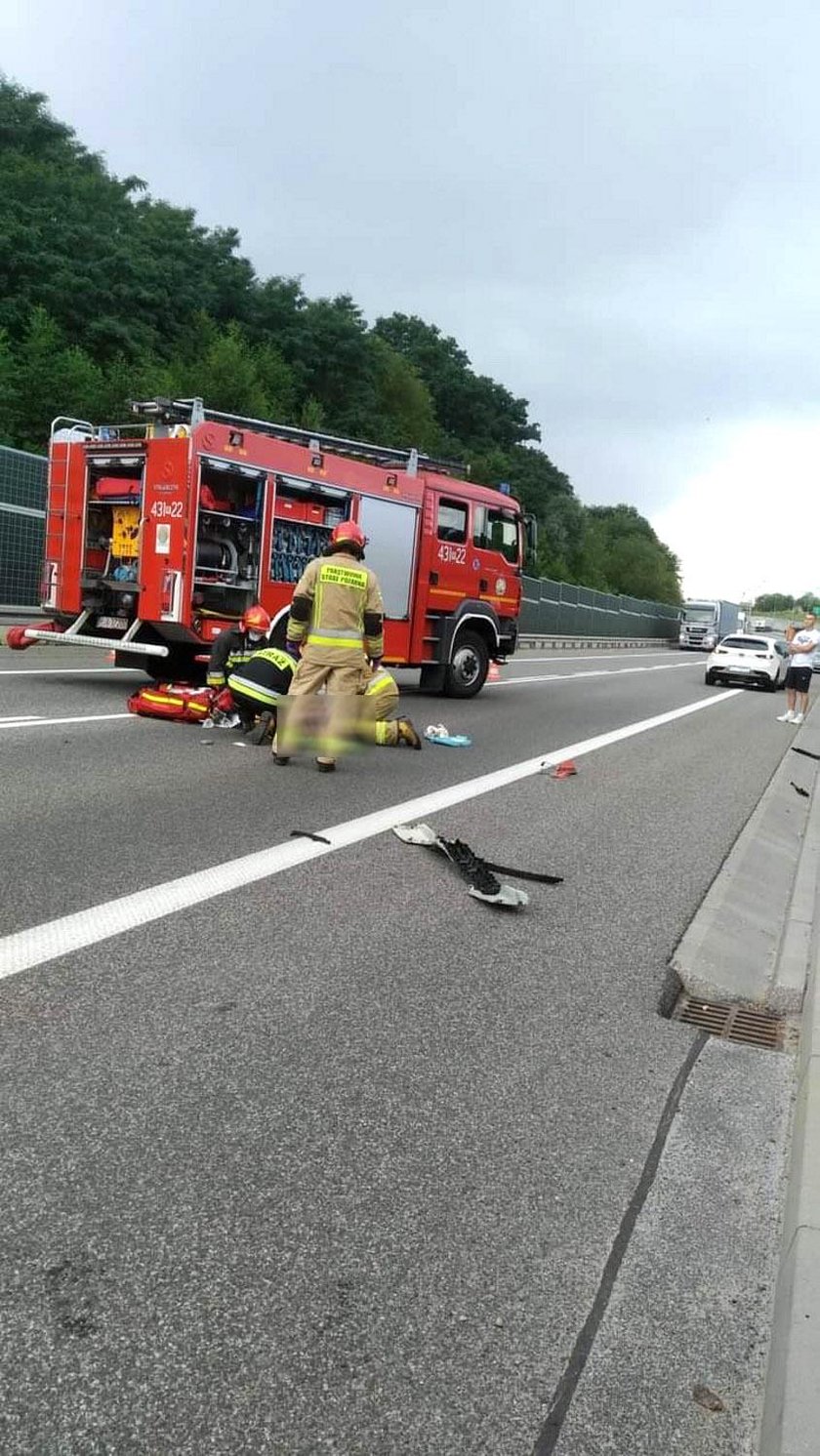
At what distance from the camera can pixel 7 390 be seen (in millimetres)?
32125

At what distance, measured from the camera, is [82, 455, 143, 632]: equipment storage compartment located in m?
→ 12.8

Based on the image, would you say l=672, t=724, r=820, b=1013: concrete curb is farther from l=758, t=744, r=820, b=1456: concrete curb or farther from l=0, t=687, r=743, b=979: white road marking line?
l=0, t=687, r=743, b=979: white road marking line

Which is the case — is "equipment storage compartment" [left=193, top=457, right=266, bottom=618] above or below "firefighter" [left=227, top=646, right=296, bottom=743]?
above

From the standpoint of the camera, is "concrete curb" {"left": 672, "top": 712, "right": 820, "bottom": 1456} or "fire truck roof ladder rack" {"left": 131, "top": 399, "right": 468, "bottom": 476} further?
"fire truck roof ladder rack" {"left": 131, "top": 399, "right": 468, "bottom": 476}

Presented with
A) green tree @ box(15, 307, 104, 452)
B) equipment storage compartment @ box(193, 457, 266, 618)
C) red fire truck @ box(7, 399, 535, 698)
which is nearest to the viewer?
red fire truck @ box(7, 399, 535, 698)

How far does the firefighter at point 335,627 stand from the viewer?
8.73 metres

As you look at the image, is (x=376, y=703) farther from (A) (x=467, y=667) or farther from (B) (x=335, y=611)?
(A) (x=467, y=667)

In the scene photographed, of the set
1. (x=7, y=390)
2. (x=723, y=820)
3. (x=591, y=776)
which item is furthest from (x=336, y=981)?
(x=7, y=390)

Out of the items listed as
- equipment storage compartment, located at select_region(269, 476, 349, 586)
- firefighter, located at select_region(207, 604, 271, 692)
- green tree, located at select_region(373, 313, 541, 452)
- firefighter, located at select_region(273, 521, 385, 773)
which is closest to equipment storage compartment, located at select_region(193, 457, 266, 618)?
→ equipment storage compartment, located at select_region(269, 476, 349, 586)

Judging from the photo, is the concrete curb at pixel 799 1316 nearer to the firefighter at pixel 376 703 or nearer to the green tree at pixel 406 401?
the firefighter at pixel 376 703

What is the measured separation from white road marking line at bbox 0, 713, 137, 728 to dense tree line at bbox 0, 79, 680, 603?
21072mm

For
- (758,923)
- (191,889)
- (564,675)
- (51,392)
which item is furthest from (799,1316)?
(51,392)

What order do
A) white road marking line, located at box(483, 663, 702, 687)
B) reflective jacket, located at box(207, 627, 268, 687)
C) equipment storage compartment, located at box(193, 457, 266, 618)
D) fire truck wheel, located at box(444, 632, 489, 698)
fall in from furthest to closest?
white road marking line, located at box(483, 663, 702, 687)
fire truck wheel, located at box(444, 632, 489, 698)
equipment storage compartment, located at box(193, 457, 266, 618)
reflective jacket, located at box(207, 627, 268, 687)

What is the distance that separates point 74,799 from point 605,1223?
16.1 ft
